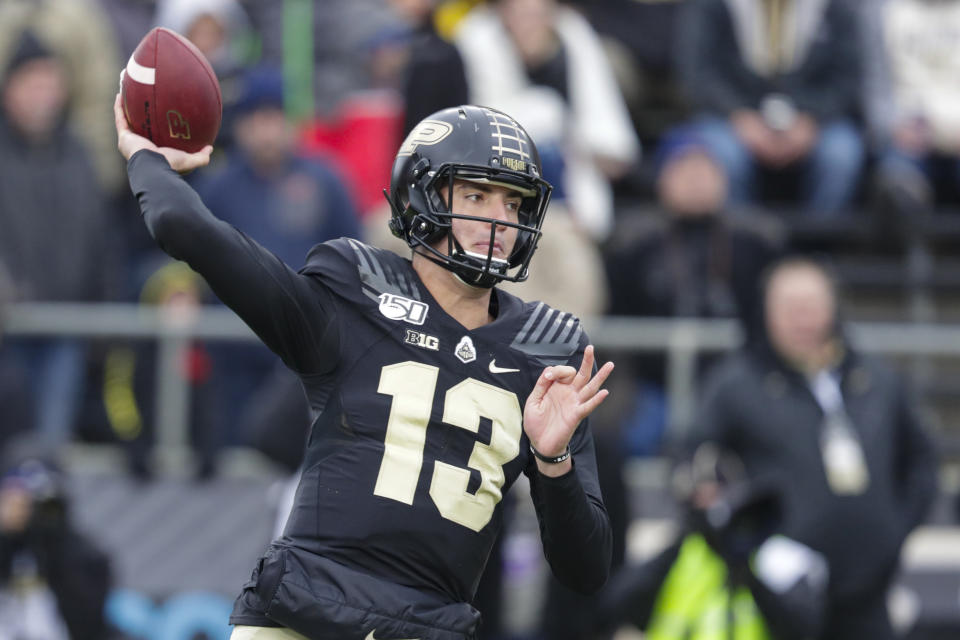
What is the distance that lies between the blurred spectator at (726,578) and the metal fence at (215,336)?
1382 millimetres

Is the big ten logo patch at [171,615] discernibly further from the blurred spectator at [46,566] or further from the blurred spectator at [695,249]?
the blurred spectator at [695,249]

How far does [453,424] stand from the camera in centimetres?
392

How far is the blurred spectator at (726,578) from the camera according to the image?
6.56 meters

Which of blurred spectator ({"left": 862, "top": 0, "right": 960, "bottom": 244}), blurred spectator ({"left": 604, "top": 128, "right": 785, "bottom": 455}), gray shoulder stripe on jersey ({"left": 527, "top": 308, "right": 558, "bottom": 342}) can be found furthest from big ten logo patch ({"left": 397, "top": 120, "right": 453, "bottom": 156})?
blurred spectator ({"left": 862, "top": 0, "right": 960, "bottom": 244})

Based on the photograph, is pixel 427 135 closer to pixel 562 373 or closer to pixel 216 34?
pixel 562 373

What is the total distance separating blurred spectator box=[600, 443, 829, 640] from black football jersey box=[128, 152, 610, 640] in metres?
2.63

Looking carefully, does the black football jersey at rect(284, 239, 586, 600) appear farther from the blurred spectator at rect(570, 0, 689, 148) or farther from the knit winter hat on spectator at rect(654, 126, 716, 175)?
the blurred spectator at rect(570, 0, 689, 148)

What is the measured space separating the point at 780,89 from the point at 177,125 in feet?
19.2

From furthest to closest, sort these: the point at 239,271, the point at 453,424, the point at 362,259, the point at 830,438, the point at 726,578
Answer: the point at 830,438 < the point at 726,578 < the point at 362,259 < the point at 453,424 < the point at 239,271

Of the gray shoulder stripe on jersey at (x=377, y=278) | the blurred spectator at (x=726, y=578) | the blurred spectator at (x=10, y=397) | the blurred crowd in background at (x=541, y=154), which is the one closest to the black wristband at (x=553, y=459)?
the gray shoulder stripe on jersey at (x=377, y=278)

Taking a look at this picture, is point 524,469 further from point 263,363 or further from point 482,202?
point 263,363

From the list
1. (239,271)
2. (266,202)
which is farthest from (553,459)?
(266,202)

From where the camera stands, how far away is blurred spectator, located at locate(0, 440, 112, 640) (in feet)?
24.2

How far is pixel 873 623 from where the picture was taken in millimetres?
6984
